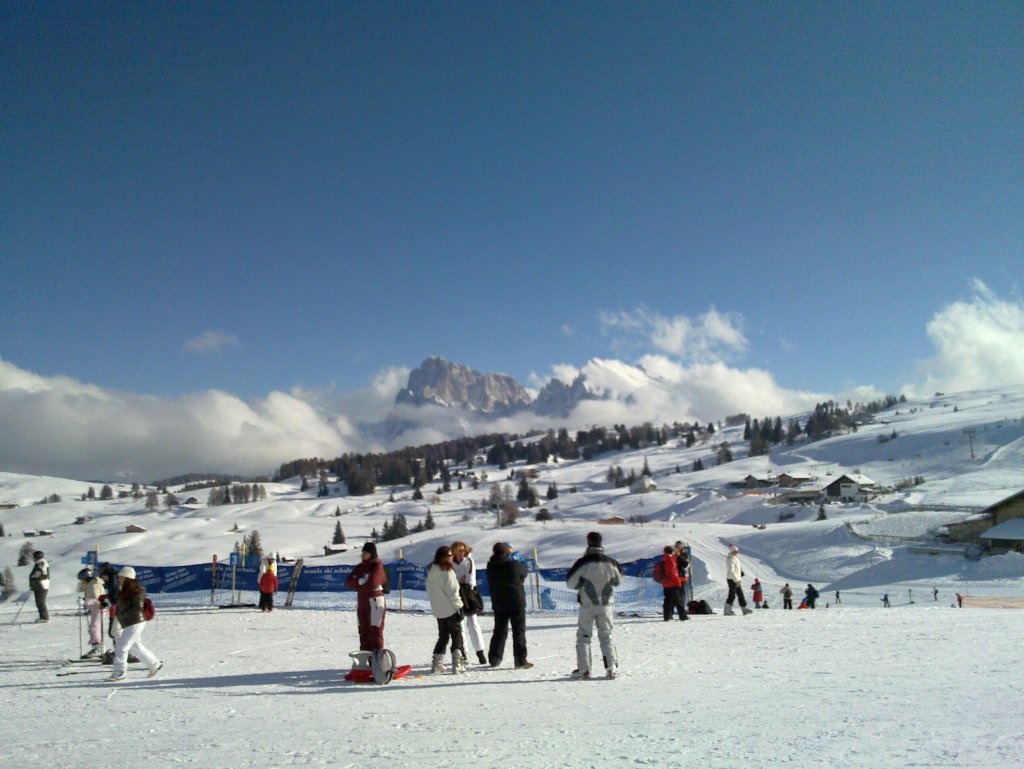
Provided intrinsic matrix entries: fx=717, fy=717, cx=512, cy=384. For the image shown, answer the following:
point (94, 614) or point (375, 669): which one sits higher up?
point (94, 614)

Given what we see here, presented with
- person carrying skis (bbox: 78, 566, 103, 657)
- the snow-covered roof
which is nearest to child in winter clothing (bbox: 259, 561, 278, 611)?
person carrying skis (bbox: 78, 566, 103, 657)

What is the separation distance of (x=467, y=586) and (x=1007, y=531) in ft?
165

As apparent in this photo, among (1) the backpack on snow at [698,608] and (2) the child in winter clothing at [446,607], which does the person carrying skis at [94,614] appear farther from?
(1) the backpack on snow at [698,608]

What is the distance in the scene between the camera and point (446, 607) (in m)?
9.28

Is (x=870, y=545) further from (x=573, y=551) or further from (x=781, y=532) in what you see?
(x=573, y=551)

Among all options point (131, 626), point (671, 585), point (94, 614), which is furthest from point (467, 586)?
point (94, 614)

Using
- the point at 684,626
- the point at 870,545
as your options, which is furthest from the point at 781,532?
the point at 684,626

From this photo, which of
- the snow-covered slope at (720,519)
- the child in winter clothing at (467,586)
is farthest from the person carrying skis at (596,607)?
the snow-covered slope at (720,519)

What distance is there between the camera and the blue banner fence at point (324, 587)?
22234 millimetres

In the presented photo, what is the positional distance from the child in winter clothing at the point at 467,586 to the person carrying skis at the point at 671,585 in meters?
5.25

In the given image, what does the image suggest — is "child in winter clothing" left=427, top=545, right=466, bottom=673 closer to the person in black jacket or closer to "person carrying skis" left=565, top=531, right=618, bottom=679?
the person in black jacket

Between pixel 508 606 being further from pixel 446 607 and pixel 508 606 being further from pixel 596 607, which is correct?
pixel 596 607

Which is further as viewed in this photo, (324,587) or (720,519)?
(720,519)

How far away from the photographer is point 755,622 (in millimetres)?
13852
